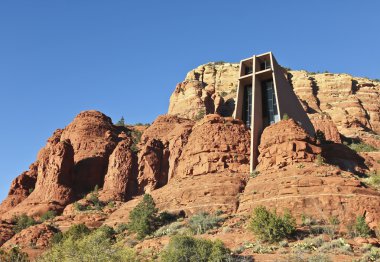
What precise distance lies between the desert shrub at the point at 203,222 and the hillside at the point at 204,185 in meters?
0.30

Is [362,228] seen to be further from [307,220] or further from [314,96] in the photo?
[314,96]

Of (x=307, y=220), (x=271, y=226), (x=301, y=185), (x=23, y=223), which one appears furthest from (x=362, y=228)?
(x=23, y=223)

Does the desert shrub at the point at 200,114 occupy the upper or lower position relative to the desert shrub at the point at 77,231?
upper

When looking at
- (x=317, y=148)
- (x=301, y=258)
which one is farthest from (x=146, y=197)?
(x=301, y=258)

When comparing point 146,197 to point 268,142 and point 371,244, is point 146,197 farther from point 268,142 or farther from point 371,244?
point 371,244

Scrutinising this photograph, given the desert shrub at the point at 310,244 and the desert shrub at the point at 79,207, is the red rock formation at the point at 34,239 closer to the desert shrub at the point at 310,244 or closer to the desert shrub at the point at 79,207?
the desert shrub at the point at 79,207

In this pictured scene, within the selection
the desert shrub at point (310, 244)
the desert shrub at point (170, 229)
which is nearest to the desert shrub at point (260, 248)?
the desert shrub at point (310, 244)

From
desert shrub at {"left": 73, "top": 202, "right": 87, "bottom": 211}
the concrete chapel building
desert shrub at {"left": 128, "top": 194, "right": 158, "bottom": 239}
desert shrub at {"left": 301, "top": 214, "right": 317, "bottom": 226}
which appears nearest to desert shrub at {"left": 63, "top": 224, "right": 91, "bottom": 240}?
desert shrub at {"left": 128, "top": 194, "right": 158, "bottom": 239}

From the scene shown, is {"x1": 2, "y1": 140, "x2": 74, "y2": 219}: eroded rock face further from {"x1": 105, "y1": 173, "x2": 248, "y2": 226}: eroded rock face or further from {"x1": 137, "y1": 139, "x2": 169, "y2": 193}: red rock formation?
{"x1": 105, "y1": 173, "x2": 248, "y2": 226}: eroded rock face

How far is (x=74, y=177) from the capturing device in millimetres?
65438

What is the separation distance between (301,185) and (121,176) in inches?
1068

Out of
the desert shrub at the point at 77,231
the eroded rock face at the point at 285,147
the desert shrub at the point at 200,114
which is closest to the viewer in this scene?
the desert shrub at the point at 77,231

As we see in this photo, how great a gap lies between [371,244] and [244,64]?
3526cm

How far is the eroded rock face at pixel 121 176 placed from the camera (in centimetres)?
6181
